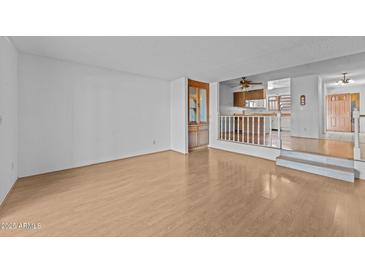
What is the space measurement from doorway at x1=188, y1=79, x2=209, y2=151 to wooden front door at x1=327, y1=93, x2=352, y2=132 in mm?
7781

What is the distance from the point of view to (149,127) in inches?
217

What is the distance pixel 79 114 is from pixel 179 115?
283 centimetres

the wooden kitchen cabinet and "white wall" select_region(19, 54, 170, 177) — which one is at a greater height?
the wooden kitchen cabinet

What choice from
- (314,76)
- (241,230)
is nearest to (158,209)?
(241,230)

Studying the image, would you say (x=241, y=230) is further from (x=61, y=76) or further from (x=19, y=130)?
(x=61, y=76)

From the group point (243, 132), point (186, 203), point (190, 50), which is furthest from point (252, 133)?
point (186, 203)

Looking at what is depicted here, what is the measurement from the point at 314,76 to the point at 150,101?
6306 millimetres

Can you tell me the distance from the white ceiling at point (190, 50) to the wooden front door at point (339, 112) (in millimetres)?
7577

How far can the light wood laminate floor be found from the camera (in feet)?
5.87

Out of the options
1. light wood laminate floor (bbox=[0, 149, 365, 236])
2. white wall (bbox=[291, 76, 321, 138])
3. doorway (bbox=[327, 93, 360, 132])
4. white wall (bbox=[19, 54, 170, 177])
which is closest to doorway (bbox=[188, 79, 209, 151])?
white wall (bbox=[19, 54, 170, 177])

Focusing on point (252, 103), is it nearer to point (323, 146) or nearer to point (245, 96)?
point (245, 96)

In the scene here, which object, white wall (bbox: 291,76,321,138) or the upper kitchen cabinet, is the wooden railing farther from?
the upper kitchen cabinet

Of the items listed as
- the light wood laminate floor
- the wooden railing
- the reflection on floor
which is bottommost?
the light wood laminate floor

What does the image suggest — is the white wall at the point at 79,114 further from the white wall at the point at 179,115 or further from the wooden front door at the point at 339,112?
the wooden front door at the point at 339,112
